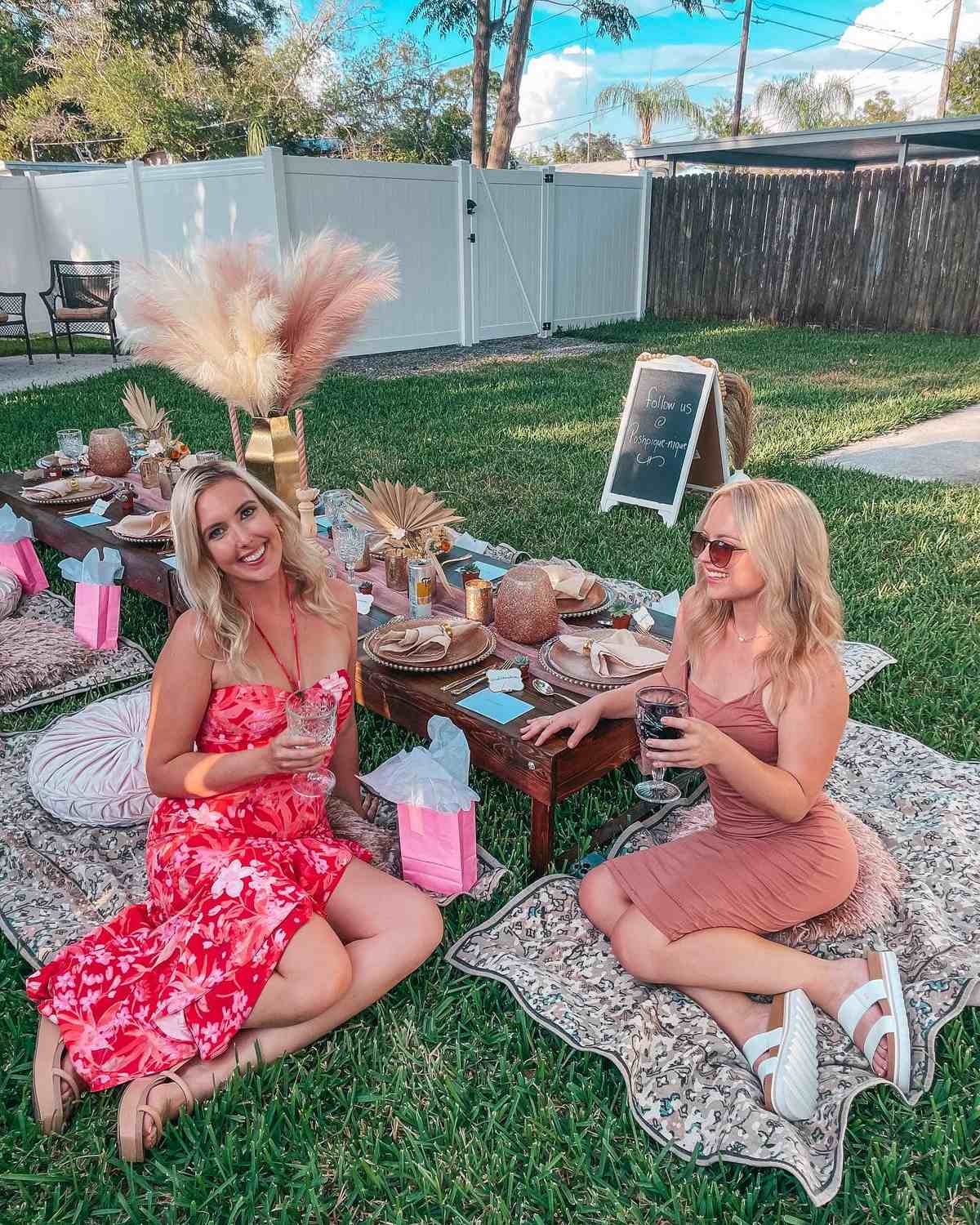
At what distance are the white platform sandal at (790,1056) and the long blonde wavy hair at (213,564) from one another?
1518 mm

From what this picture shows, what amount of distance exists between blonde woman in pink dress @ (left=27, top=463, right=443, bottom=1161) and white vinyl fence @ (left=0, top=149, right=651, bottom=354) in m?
9.53

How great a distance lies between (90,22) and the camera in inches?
1020

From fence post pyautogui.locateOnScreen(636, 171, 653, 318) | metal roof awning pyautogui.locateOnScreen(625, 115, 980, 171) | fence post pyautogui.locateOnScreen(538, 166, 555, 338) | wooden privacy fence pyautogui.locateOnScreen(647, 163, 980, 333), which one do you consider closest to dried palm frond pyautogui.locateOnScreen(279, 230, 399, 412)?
fence post pyautogui.locateOnScreen(538, 166, 555, 338)

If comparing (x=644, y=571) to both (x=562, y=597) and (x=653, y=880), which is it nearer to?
(x=562, y=597)

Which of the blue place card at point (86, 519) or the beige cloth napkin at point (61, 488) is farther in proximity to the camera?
the beige cloth napkin at point (61, 488)

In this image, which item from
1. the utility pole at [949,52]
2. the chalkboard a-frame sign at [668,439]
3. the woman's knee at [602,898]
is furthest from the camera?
the utility pole at [949,52]

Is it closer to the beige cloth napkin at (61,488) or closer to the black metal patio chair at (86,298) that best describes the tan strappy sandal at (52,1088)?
the beige cloth napkin at (61,488)

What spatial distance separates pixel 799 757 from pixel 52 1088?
1843mm

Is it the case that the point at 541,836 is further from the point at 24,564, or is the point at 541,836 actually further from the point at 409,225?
the point at 409,225

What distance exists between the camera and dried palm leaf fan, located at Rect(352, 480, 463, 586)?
3.51 m

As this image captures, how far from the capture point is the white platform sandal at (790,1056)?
193 centimetres

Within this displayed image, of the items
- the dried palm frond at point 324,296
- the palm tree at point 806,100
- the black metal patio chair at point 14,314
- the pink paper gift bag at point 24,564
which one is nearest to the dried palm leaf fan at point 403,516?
the dried palm frond at point 324,296

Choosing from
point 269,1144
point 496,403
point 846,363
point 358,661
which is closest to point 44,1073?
point 269,1144

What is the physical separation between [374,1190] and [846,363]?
11439 mm
